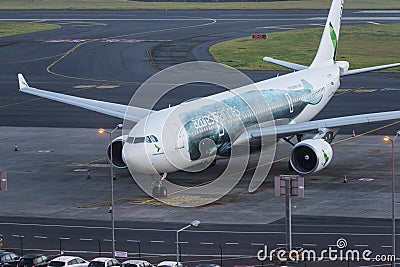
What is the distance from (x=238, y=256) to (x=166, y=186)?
17.3 metres

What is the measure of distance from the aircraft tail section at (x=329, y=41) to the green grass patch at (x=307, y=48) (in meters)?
43.0

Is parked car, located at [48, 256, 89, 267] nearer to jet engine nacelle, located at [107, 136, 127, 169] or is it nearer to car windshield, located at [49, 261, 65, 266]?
car windshield, located at [49, 261, 65, 266]

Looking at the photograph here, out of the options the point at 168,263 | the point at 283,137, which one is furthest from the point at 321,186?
the point at 168,263

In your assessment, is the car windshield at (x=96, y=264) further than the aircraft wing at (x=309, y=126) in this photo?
No

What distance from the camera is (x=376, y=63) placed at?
5728 inches

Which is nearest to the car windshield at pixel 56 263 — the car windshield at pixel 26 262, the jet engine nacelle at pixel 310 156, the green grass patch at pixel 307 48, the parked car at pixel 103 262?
the car windshield at pixel 26 262

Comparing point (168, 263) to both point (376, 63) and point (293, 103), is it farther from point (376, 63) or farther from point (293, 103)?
point (376, 63)

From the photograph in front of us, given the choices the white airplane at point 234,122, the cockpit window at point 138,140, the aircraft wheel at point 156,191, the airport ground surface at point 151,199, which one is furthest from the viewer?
the aircraft wheel at point 156,191

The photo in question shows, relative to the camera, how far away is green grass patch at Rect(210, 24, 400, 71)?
15038 cm

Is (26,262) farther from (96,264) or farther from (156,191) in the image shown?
(156,191)

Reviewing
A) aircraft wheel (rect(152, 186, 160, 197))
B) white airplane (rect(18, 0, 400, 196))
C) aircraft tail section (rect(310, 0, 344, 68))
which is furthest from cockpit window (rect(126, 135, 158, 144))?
aircraft tail section (rect(310, 0, 344, 68))

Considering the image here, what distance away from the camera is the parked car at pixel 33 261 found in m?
55.2

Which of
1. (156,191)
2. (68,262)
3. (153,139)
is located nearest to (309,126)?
(156,191)

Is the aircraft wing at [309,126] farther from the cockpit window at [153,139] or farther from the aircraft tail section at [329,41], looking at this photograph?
the aircraft tail section at [329,41]
